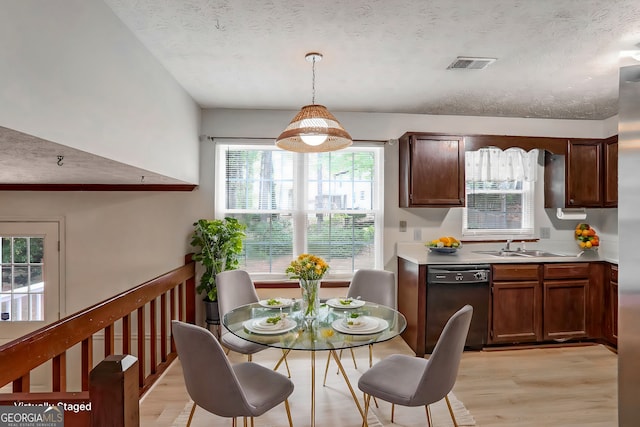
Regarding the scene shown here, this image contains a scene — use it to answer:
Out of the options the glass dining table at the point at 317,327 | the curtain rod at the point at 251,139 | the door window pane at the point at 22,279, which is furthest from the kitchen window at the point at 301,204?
the door window pane at the point at 22,279

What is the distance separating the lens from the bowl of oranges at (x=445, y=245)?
12.1 feet

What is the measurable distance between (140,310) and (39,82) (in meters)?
1.92

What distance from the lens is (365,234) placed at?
412cm

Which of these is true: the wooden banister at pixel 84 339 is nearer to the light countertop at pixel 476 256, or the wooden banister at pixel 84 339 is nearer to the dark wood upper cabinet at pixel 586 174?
the light countertop at pixel 476 256

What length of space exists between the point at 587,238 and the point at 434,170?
6.30ft

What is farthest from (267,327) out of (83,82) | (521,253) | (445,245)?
(521,253)

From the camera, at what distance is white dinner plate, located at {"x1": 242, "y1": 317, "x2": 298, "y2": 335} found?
2.09 m

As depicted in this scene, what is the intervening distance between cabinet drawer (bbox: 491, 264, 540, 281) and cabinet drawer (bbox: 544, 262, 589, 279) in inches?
4.8

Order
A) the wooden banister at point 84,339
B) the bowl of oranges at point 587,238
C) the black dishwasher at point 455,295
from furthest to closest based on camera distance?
the bowl of oranges at point 587,238 < the black dishwasher at point 455,295 < the wooden banister at point 84,339

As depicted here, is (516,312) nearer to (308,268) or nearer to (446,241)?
(446,241)

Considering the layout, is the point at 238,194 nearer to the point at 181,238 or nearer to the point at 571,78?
the point at 181,238

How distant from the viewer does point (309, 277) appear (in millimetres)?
2340

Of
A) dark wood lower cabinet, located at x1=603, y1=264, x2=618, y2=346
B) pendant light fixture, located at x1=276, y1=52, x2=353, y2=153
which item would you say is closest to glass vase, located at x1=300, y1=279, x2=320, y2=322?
pendant light fixture, located at x1=276, y1=52, x2=353, y2=153

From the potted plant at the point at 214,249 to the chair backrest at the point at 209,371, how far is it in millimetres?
1828
